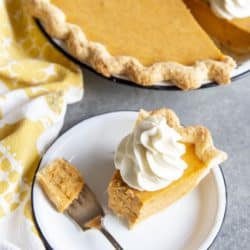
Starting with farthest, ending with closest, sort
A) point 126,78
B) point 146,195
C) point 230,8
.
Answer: point 230,8 < point 126,78 < point 146,195

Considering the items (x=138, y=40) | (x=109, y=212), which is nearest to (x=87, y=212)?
(x=109, y=212)

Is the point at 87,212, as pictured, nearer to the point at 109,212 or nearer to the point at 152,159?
the point at 109,212

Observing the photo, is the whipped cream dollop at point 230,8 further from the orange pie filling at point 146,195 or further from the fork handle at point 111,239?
the fork handle at point 111,239

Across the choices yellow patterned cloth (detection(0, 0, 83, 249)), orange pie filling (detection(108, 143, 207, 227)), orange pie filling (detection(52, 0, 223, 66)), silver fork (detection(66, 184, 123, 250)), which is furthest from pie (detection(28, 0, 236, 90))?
silver fork (detection(66, 184, 123, 250))

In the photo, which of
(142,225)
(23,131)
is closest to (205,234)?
(142,225)

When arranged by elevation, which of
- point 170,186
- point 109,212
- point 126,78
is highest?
point 126,78

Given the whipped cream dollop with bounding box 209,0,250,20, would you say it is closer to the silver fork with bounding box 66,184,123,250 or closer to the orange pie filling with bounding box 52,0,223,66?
the orange pie filling with bounding box 52,0,223,66
